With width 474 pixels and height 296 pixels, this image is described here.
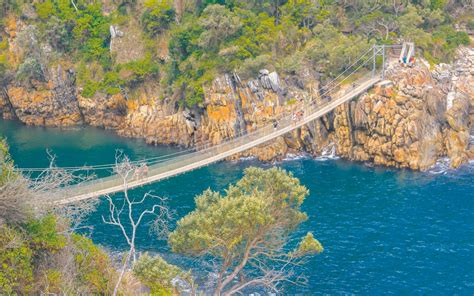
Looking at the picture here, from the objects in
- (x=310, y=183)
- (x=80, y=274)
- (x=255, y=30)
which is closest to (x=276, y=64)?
(x=255, y=30)

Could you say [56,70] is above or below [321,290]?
above

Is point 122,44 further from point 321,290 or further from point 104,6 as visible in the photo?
point 321,290

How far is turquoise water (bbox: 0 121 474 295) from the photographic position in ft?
97.9

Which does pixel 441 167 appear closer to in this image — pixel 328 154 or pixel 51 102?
pixel 328 154

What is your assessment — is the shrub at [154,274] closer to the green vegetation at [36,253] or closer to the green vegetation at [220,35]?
the green vegetation at [36,253]

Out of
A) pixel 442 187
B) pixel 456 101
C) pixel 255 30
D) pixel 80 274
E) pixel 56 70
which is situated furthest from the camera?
pixel 56 70

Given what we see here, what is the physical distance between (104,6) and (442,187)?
40864 mm

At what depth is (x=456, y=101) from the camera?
47.7m

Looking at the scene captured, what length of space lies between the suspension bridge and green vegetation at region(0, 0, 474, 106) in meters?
1.49

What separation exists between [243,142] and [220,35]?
13.8 m

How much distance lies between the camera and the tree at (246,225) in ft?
83.9

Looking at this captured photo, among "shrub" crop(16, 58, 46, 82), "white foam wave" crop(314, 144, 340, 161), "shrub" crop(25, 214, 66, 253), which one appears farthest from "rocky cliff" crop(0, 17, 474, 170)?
"shrub" crop(25, 214, 66, 253)

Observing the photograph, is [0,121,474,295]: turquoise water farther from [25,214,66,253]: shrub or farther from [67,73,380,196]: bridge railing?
[25,214,66,253]: shrub

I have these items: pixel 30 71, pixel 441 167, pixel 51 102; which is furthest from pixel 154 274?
pixel 30 71
